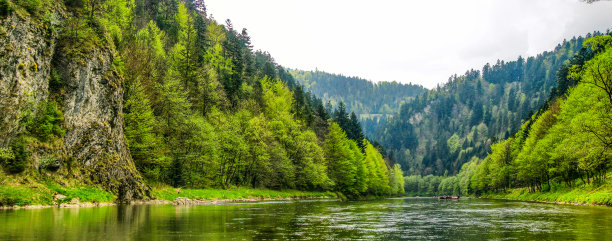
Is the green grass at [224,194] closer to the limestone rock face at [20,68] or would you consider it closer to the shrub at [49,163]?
the shrub at [49,163]

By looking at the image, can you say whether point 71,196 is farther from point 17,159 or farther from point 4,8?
point 4,8

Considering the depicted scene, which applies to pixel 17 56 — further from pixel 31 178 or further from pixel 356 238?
pixel 356 238

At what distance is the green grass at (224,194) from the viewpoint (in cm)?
4404

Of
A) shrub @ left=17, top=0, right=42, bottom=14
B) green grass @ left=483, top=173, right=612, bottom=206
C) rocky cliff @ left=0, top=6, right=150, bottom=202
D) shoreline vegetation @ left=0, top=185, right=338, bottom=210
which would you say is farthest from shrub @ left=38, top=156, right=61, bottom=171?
green grass @ left=483, top=173, right=612, bottom=206

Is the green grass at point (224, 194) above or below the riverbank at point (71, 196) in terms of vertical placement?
below

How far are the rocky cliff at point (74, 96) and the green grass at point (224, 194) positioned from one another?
3.98 m

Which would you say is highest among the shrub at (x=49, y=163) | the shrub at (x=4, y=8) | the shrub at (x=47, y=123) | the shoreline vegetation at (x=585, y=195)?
the shrub at (x=4, y=8)

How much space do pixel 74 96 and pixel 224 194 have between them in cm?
2526

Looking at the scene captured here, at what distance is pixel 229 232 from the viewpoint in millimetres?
16953

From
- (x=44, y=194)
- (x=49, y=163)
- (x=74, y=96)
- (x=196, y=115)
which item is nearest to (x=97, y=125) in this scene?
(x=74, y=96)

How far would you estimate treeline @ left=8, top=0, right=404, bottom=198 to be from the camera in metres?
45.1

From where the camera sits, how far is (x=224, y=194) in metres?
55.3

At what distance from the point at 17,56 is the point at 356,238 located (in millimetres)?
30652

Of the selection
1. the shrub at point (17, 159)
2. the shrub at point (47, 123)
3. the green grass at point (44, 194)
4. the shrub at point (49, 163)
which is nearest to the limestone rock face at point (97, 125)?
the shrub at point (47, 123)
